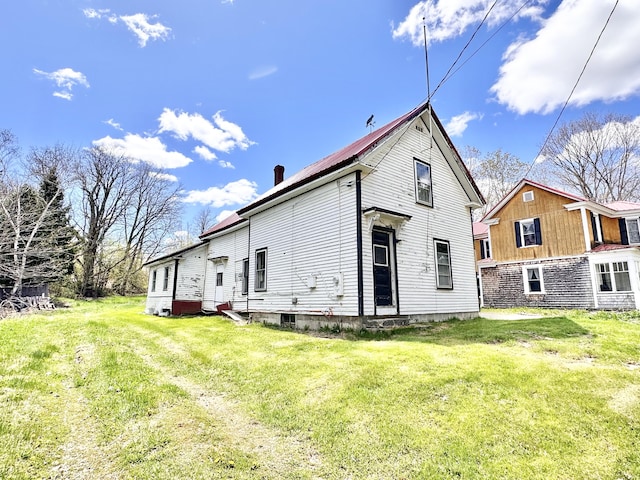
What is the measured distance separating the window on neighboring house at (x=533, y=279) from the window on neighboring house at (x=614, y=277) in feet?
8.14

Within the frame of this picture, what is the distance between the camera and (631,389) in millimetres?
4379

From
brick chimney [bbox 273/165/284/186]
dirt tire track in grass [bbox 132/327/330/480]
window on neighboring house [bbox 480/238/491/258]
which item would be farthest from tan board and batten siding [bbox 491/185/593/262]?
dirt tire track in grass [bbox 132/327/330/480]

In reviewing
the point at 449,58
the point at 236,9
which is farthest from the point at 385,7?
the point at 236,9

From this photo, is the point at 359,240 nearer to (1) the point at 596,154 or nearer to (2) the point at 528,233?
(2) the point at 528,233

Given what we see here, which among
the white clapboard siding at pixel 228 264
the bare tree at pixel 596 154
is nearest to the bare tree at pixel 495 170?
the bare tree at pixel 596 154

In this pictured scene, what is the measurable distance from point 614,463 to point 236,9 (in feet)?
42.7

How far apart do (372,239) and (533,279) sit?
13.5m

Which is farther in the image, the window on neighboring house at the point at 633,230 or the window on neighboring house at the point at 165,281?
the window on neighboring house at the point at 165,281

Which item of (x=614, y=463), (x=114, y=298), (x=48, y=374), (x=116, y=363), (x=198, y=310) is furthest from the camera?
(x=114, y=298)

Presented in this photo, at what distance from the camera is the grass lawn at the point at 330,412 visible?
3115 millimetres

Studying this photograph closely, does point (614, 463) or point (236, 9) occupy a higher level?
point (236, 9)

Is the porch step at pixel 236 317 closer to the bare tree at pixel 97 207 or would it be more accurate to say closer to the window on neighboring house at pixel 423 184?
the window on neighboring house at pixel 423 184

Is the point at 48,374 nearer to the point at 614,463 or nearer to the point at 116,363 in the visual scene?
the point at 116,363

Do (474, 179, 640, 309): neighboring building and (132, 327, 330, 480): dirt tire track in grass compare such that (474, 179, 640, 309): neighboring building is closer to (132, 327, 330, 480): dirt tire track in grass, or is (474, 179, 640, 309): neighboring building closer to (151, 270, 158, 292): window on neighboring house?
(132, 327, 330, 480): dirt tire track in grass
